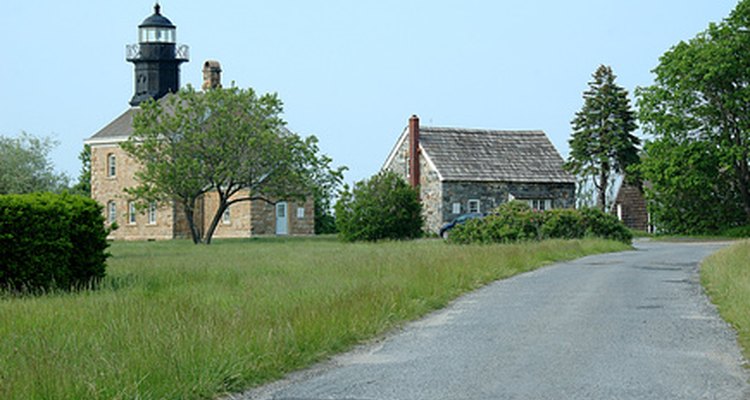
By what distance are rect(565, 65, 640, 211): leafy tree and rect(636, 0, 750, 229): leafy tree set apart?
1416 centimetres

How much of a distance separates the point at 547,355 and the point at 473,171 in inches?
1911

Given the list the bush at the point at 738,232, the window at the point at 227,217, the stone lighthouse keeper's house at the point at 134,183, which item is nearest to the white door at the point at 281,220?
the stone lighthouse keeper's house at the point at 134,183

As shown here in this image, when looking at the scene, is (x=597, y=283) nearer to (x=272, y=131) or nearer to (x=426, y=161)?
(x=272, y=131)

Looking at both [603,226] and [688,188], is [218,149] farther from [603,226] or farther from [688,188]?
[688,188]

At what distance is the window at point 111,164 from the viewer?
6359 cm

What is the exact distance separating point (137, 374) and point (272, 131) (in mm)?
43135

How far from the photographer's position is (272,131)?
5162cm

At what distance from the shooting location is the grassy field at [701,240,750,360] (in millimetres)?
13219

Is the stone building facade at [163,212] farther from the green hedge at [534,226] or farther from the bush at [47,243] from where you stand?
the bush at [47,243]

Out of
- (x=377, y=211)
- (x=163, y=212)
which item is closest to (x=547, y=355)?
(x=377, y=211)

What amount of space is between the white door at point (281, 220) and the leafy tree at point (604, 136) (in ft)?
65.6

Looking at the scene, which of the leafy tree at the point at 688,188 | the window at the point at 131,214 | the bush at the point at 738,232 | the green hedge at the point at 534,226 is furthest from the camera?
the window at the point at 131,214

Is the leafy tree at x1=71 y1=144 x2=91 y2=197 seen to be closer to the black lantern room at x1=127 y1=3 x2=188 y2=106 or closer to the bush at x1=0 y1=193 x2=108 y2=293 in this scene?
the black lantern room at x1=127 y1=3 x2=188 y2=106

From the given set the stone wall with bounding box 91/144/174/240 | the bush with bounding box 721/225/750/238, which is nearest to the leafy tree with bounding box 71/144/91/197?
the stone wall with bounding box 91/144/174/240
